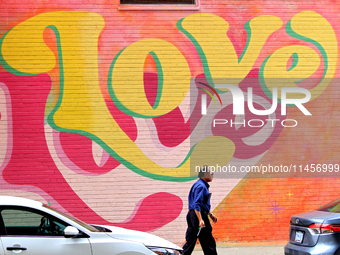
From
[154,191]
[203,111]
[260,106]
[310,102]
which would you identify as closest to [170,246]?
[154,191]

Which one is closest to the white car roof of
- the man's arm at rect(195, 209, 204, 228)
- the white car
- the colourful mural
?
the white car

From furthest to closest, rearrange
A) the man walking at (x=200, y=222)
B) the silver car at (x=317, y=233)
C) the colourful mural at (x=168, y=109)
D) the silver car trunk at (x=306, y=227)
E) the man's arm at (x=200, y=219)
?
the colourful mural at (x=168, y=109) → the man walking at (x=200, y=222) → the man's arm at (x=200, y=219) → the silver car trunk at (x=306, y=227) → the silver car at (x=317, y=233)

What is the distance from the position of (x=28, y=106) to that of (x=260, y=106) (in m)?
5.51

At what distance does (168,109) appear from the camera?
881 cm

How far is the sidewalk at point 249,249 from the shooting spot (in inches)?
316

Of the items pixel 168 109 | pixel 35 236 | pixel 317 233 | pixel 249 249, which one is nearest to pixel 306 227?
pixel 317 233

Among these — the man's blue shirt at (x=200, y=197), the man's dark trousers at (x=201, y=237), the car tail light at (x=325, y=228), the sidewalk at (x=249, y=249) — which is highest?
the man's blue shirt at (x=200, y=197)

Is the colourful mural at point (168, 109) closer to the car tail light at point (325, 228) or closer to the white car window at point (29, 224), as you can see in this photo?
the car tail light at point (325, 228)

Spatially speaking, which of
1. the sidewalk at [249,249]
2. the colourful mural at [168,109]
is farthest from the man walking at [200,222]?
the colourful mural at [168,109]

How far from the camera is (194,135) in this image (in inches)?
348

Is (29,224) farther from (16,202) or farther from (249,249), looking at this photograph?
(249,249)

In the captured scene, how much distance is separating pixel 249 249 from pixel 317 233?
3253mm

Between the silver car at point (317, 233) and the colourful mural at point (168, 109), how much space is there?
3116 millimetres

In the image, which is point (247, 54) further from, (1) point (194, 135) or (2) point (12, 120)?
(2) point (12, 120)
